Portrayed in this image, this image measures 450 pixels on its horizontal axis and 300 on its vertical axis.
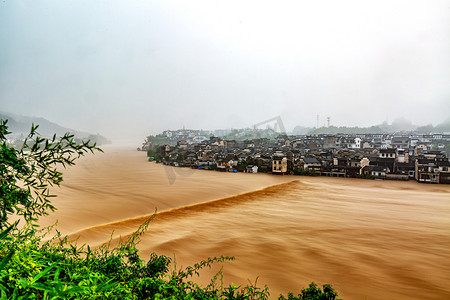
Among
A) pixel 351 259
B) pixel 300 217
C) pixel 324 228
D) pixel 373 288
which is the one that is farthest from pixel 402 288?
pixel 300 217

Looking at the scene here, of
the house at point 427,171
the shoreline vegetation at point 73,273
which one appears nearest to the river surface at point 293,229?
the shoreline vegetation at point 73,273

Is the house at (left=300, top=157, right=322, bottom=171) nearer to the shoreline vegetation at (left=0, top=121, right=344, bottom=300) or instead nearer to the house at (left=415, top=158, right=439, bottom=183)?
the house at (left=415, top=158, right=439, bottom=183)

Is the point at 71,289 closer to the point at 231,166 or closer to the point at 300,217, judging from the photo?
the point at 300,217

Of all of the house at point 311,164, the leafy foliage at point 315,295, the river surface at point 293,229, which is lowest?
the river surface at point 293,229

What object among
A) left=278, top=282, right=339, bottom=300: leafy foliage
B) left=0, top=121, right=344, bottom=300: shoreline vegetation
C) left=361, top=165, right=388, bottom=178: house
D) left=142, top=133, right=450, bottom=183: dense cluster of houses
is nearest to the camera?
left=0, top=121, right=344, bottom=300: shoreline vegetation

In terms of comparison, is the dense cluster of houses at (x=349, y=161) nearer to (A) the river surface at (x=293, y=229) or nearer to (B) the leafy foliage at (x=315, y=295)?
(A) the river surface at (x=293, y=229)

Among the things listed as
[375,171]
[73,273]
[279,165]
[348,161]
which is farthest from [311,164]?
[73,273]

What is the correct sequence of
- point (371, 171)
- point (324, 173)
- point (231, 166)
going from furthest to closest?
point (231, 166) < point (324, 173) < point (371, 171)

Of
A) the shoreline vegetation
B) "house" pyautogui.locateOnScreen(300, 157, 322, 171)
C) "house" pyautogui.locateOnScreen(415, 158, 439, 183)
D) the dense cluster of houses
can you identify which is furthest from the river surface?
"house" pyautogui.locateOnScreen(300, 157, 322, 171)
